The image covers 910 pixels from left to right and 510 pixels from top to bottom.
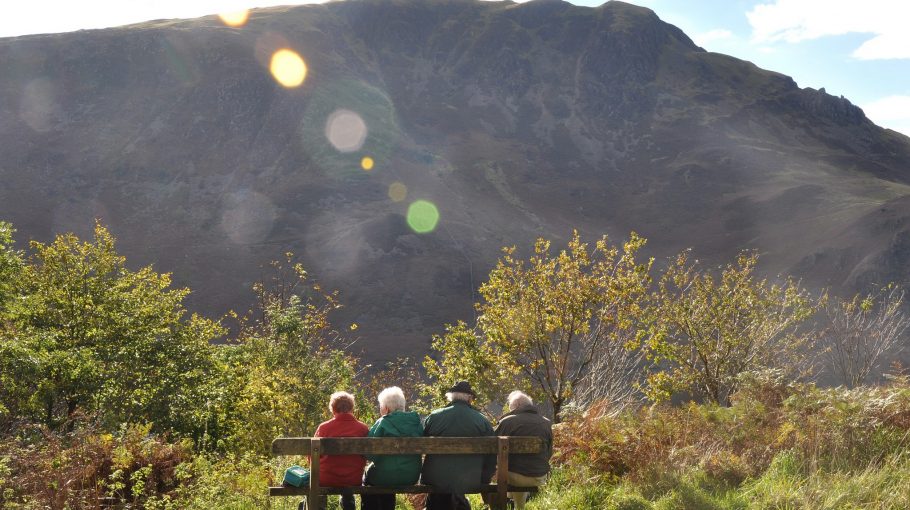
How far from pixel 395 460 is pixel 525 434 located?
1311 millimetres

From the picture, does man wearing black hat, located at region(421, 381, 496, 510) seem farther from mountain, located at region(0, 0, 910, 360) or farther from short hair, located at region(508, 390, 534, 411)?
mountain, located at region(0, 0, 910, 360)

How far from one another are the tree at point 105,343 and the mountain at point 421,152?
34.0 m

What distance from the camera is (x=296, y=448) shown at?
548cm

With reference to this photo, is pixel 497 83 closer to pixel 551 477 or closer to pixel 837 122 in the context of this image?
pixel 837 122

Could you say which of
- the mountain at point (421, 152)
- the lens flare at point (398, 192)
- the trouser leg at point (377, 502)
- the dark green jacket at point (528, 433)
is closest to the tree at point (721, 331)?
the dark green jacket at point (528, 433)

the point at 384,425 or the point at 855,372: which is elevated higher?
the point at 384,425

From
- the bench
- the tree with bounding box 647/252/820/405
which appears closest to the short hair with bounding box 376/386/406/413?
the bench

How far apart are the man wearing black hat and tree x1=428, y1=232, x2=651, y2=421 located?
6330 millimetres

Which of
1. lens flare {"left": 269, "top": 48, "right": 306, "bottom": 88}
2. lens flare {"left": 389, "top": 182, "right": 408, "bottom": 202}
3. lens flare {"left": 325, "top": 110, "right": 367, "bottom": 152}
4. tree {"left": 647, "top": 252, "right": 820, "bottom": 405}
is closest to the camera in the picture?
tree {"left": 647, "top": 252, "right": 820, "bottom": 405}

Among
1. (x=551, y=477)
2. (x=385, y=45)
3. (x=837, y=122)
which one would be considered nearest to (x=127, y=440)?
(x=551, y=477)

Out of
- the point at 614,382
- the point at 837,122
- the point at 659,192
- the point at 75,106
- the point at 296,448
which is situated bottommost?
the point at 614,382

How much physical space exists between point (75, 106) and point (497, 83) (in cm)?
6165

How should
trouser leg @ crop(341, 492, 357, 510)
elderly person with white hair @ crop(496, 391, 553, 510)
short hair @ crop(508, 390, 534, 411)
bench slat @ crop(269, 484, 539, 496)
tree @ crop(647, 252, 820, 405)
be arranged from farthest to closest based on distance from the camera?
tree @ crop(647, 252, 820, 405)
short hair @ crop(508, 390, 534, 411)
elderly person with white hair @ crop(496, 391, 553, 510)
trouser leg @ crop(341, 492, 357, 510)
bench slat @ crop(269, 484, 539, 496)

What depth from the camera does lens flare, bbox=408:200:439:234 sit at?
67750 mm
